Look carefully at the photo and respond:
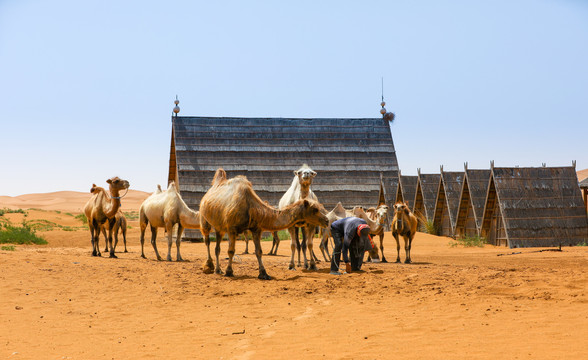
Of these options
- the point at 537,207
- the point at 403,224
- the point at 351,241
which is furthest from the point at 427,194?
the point at 351,241

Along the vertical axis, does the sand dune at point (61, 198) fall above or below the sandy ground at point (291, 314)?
above

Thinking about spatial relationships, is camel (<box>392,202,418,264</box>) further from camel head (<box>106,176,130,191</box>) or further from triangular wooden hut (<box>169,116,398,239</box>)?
triangular wooden hut (<box>169,116,398,239</box>)

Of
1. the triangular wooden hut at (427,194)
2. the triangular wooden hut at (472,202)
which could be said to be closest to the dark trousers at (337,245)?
the triangular wooden hut at (472,202)

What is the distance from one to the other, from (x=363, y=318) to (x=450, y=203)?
20.9 m

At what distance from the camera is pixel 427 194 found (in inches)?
1203

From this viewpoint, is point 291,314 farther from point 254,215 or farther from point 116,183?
point 116,183

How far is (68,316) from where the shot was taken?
9039mm

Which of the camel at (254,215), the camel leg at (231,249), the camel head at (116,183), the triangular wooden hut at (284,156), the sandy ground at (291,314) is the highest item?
the triangular wooden hut at (284,156)

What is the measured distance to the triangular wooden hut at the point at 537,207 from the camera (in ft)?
76.7

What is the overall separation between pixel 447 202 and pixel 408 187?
427 cm

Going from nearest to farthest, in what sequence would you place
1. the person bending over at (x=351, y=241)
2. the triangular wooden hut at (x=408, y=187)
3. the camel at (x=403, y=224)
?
1. the person bending over at (x=351, y=241)
2. the camel at (x=403, y=224)
3. the triangular wooden hut at (x=408, y=187)

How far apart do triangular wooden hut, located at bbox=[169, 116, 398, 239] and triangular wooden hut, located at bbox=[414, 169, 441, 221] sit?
2216 mm

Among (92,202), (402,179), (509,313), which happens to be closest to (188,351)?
(509,313)

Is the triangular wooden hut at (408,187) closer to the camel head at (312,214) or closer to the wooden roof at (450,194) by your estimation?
the wooden roof at (450,194)
